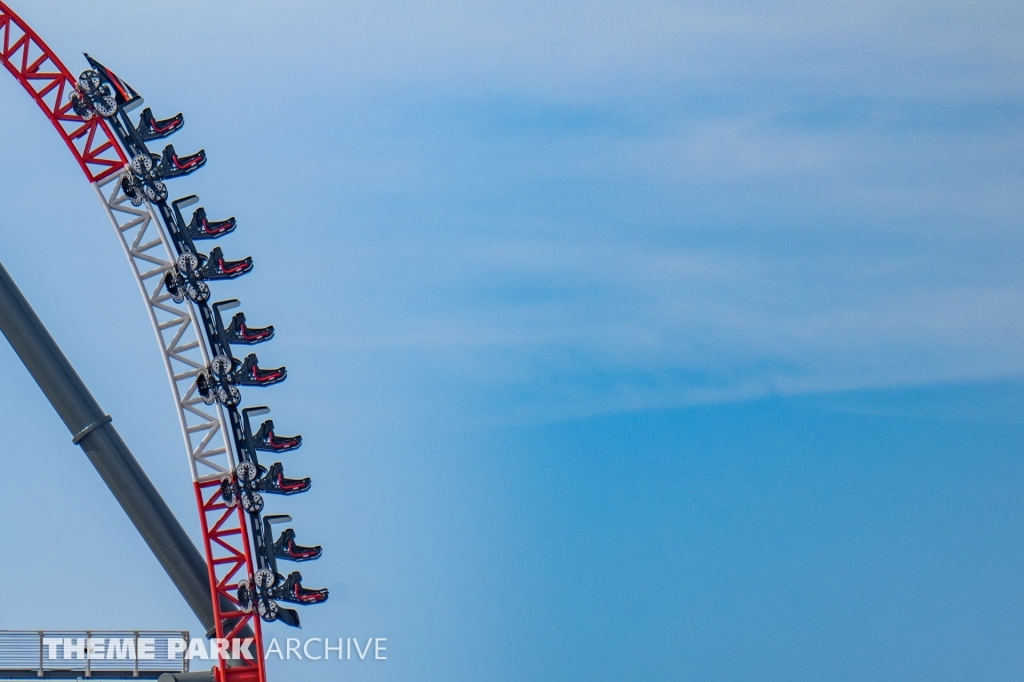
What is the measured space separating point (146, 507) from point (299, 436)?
4.45m

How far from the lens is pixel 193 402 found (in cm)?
3234

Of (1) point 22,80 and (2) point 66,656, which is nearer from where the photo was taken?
(1) point 22,80

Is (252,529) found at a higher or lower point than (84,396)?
lower

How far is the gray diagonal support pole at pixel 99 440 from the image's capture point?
31.4m

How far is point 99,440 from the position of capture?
104ft

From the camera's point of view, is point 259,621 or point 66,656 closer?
point 259,621

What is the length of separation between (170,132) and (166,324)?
5.29 m

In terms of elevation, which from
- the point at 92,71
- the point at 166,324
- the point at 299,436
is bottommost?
the point at 299,436

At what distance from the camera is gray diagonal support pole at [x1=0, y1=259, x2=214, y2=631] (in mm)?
31359

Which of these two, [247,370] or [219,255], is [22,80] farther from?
[247,370]

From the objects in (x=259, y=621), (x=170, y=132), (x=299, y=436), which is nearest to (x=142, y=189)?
(x=170, y=132)

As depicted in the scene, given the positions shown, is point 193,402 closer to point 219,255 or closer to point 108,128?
point 219,255

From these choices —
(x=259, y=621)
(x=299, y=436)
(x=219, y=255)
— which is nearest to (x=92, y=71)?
(x=219, y=255)

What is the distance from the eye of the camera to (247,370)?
32375mm
